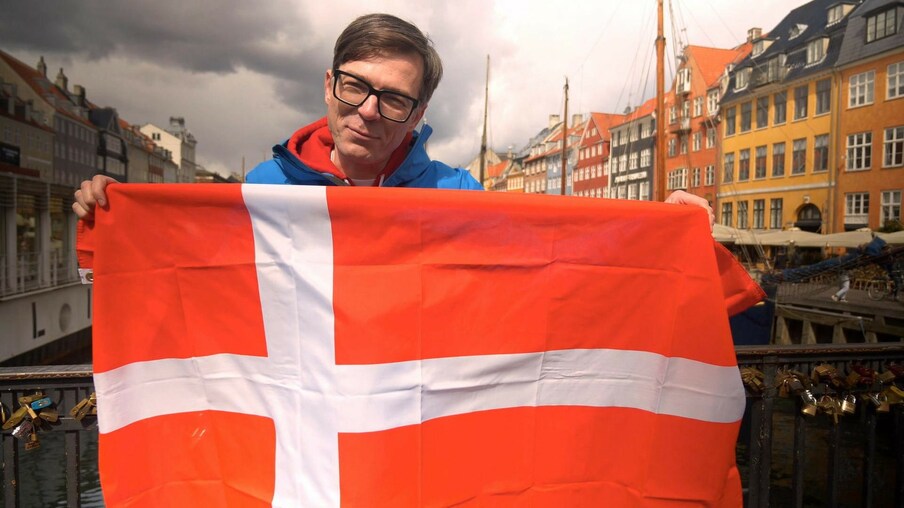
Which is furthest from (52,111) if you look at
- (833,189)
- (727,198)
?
(833,189)

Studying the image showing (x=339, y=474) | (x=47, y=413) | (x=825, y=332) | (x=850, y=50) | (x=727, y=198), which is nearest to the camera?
(x=339, y=474)

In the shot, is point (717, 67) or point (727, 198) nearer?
point (727, 198)

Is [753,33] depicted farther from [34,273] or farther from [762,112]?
[34,273]

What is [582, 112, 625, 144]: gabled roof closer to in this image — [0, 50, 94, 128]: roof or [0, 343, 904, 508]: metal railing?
[0, 50, 94, 128]: roof

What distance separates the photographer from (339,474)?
1536mm

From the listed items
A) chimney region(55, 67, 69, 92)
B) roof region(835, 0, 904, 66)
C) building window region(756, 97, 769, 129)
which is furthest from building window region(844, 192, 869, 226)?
chimney region(55, 67, 69, 92)

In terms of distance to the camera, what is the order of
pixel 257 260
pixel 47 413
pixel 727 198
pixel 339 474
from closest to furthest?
pixel 339 474, pixel 257 260, pixel 47 413, pixel 727 198

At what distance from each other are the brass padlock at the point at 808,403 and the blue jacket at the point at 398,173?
5.00 ft

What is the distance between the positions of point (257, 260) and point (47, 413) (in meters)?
0.90

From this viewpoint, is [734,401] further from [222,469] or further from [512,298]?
[222,469]

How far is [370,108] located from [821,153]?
3095 centimetres

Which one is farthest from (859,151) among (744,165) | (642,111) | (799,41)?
(642,111)

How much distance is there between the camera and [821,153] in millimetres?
26531

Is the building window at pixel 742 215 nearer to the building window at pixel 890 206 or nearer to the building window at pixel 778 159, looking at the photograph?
the building window at pixel 778 159
